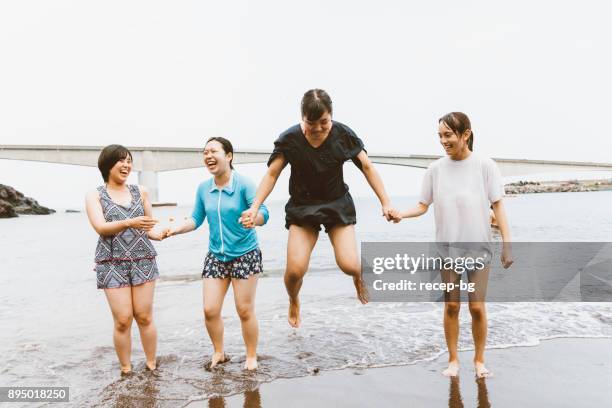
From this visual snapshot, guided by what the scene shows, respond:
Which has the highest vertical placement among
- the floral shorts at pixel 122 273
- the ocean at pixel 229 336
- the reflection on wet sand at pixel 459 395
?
the floral shorts at pixel 122 273

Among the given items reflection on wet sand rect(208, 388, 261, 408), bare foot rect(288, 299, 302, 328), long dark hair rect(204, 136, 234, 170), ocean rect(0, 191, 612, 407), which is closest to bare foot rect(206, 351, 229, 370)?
ocean rect(0, 191, 612, 407)

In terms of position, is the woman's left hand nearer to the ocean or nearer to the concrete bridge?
the ocean

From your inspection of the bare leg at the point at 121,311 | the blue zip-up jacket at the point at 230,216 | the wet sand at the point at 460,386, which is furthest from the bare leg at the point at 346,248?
the bare leg at the point at 121,311

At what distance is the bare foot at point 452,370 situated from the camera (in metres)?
4.10

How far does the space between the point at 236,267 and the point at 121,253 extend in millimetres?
935

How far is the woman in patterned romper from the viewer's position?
412 cm

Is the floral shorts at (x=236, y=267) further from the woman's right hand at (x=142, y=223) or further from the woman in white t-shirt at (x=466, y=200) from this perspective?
the woman in white t-shirt at (x=466, y=200)

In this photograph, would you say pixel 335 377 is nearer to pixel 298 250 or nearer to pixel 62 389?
pixel 298 250

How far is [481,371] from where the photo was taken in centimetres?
407

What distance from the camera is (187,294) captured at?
8969mm

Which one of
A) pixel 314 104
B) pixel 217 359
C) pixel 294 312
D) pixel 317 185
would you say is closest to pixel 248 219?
pixel 317 185

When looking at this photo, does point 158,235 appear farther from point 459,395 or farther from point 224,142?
point 459,395

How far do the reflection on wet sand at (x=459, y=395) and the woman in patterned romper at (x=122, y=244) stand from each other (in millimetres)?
2503

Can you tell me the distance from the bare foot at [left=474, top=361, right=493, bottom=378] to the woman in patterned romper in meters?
2.73
